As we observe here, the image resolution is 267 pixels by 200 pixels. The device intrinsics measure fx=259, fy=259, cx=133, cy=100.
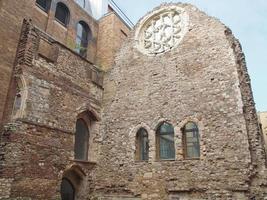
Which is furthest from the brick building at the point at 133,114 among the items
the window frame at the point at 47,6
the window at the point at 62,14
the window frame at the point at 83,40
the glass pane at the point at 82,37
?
the glass pane at the point at 82,37

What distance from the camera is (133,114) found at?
34.1ft

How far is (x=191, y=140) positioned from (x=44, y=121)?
5.03 m

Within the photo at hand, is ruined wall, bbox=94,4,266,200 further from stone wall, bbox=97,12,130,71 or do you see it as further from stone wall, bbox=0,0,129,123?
stone wall, bbox=0,0,129,123

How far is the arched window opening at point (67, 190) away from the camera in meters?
9.41

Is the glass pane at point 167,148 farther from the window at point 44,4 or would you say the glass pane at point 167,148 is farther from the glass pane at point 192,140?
the window at point 44,4

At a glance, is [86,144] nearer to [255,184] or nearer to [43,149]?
[43,149]

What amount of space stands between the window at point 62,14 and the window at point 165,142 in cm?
736

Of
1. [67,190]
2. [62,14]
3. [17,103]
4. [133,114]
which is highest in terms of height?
[62,14]

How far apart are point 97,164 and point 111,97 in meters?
2.90

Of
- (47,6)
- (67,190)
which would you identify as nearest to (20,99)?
(67,190)

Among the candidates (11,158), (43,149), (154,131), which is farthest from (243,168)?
(11,158)

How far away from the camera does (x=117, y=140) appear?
10359 mm

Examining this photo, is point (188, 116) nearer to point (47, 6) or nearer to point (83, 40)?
point (83, 40)

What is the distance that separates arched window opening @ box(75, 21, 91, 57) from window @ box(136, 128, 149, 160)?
223 inches
